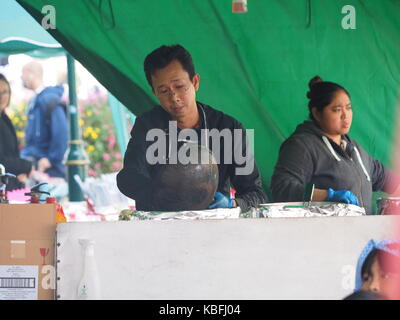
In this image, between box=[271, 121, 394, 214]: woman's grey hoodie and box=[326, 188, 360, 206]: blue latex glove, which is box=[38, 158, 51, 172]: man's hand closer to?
A: box=[271, 121, 394, 214]: woman's grey hoodie

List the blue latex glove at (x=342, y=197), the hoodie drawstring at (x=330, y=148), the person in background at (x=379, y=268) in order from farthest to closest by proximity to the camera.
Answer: the hoodie drawstring at (x=330, y=148)
the blue latex glove at (x=342, y=197)
the person in background at (x=379, y=268)

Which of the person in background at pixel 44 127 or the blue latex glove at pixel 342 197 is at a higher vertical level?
the person in background at pixel 44 127

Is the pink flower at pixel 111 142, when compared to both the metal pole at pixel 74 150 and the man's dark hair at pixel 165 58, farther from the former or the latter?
the man's dark hair at pixel 165 58

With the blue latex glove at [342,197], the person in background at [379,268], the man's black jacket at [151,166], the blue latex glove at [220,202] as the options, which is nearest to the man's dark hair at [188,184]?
the blue latex glove at [220,202]

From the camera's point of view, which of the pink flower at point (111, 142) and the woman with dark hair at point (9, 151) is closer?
the woman with dark hair at point (9, 151)

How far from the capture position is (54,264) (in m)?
3.02

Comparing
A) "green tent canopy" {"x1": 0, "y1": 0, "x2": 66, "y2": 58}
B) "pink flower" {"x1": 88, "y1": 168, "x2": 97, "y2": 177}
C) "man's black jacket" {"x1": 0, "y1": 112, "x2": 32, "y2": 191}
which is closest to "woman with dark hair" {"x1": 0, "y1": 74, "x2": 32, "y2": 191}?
"man's black jacket" {"x1": 0, "y1": 112, "x2": 32, "y2": 191}

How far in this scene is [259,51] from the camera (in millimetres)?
4898

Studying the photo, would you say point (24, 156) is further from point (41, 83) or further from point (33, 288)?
point (33, 288)

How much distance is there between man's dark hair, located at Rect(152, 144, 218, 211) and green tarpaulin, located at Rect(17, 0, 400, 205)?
0.68 meters

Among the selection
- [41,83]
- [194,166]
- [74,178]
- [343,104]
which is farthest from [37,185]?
[343,104]

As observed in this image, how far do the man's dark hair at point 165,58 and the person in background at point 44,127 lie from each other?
543mm

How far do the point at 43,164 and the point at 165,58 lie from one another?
98 cm

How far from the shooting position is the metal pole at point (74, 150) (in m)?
4.68
